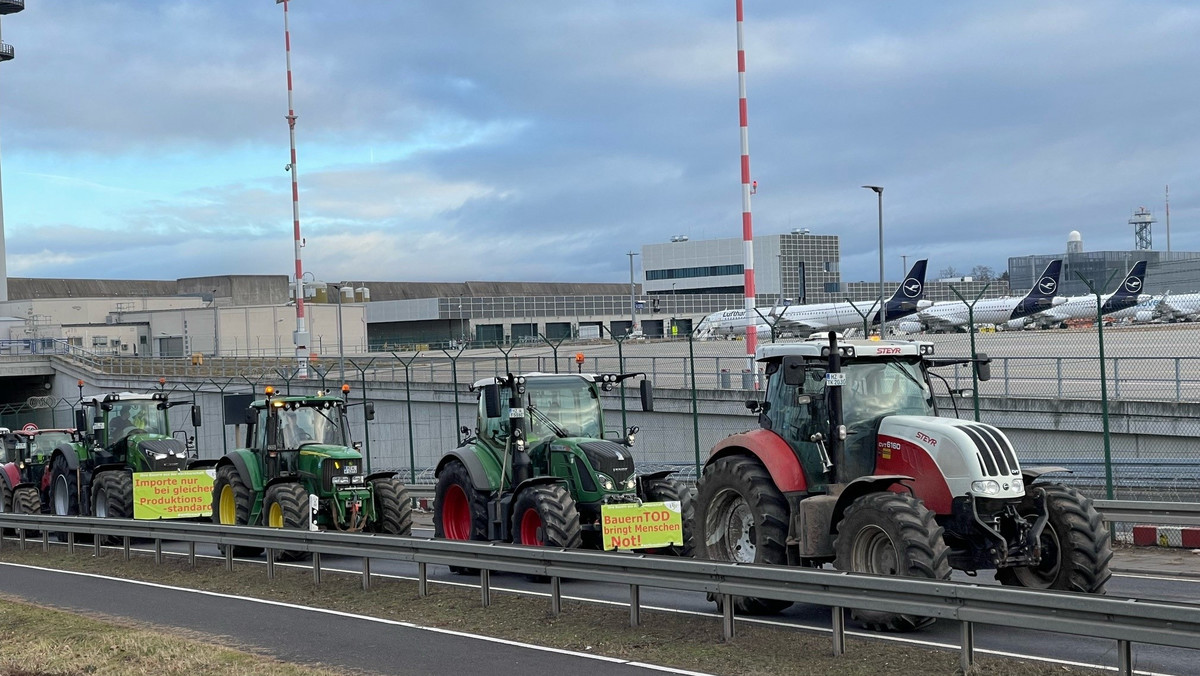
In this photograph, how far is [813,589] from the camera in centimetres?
959

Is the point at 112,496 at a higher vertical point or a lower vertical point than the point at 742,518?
lower

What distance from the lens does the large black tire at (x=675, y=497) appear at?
→ 44.1 feet

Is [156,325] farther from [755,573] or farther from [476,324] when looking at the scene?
[755,573]

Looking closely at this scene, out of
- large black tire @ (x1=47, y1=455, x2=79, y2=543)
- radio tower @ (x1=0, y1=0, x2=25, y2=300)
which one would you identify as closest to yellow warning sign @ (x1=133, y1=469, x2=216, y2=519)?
large black tire @ (x1=47, y1=455, x2=79, y2=543)

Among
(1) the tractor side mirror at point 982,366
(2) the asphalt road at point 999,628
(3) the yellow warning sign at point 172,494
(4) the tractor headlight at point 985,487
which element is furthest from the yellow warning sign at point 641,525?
(3) the yellow warning sign at point 172,494

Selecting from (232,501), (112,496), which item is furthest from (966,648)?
(112,496)

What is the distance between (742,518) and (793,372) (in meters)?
1.78

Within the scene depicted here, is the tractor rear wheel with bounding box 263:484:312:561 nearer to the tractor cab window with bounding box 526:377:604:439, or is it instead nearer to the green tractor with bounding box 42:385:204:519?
the tractor cab window with bounding box 526:377:604:439


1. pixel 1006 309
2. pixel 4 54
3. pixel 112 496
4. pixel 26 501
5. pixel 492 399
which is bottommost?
pixel 26 501

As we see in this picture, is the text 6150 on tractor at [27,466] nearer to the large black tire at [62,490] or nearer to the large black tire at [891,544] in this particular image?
the large black tire at [62,490]

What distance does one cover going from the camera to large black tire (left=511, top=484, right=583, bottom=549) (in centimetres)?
1333

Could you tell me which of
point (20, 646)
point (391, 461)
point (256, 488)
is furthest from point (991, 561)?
point (391, 461)

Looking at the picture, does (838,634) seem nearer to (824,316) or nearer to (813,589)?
(813,589)

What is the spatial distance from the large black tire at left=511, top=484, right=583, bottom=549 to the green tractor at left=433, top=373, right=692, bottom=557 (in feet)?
0.04
